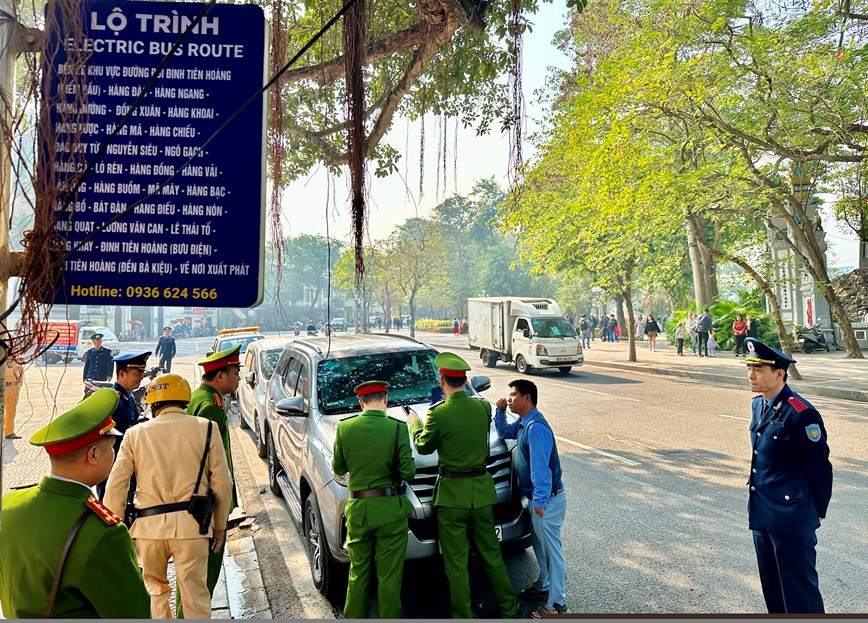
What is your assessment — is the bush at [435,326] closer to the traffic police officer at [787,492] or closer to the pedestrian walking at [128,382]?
the pedestrian walking at [128,382]

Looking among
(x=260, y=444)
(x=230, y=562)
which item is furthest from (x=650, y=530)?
(x=260, y=444)

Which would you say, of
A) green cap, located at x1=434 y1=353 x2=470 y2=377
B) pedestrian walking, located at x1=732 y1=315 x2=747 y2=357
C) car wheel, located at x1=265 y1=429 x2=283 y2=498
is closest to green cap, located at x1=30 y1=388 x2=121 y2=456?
green cap, located at x1=434 y1=353 x2=470 y2=377

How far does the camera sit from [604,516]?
5.50m

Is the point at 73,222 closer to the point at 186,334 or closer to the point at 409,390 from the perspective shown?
the point at 409,390

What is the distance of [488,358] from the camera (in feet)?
68.3

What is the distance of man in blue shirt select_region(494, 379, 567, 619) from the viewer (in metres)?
3.70

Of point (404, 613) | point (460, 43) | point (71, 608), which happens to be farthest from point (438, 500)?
point (460, 43)

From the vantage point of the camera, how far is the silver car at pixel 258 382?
27.5 ft

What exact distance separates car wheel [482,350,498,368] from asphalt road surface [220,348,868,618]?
10.5 metres

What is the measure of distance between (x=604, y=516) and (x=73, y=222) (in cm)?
512

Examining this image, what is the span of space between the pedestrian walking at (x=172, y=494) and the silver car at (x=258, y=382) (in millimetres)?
4619

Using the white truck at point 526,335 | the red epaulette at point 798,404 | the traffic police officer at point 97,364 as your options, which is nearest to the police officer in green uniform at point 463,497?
the red epaulette at point 798,404

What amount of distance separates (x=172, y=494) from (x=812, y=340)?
23676 millimetres

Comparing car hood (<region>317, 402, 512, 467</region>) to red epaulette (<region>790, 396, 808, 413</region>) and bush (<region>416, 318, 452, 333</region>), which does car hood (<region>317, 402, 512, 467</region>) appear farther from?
bush (<region>416, 318, 452, 333</region>)
